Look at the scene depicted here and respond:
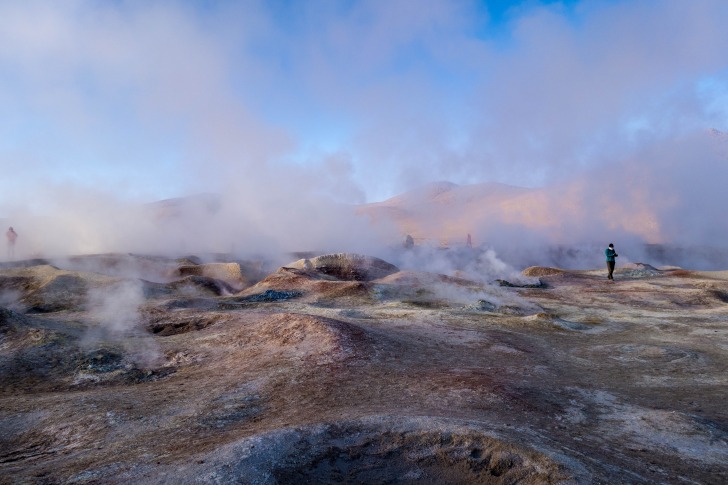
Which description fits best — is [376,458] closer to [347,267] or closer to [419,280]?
[419,280]

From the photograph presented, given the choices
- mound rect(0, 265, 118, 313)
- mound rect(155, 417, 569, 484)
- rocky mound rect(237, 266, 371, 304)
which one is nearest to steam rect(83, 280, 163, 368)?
mound rect(0, 265, 118, 313)

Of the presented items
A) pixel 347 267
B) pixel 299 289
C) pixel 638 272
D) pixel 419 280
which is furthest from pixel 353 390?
pixel 638 272

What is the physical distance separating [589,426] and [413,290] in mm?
12633

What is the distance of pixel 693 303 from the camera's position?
59.2ft

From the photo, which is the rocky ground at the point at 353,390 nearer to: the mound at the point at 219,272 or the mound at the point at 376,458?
the mound at the point at 376,458

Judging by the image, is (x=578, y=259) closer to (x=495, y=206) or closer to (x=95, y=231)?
(x=495, y=206)

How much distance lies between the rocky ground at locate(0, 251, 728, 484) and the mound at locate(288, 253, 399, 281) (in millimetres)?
6454

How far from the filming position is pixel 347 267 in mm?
24688

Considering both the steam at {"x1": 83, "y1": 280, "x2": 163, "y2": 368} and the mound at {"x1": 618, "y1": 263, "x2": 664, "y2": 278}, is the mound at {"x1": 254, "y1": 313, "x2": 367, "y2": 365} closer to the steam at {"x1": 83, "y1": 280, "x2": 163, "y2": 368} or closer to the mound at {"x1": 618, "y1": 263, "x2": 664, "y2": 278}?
the steam at {"x1": 83, "y1": 280, "x2": 163, "y2": 368}

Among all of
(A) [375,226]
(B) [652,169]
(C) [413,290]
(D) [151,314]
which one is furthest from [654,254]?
(D) [151,314]

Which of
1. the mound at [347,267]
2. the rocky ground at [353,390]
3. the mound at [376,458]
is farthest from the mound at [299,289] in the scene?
the mound at [376,458]

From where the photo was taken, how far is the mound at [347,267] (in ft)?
79.2

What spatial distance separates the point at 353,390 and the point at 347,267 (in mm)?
17448

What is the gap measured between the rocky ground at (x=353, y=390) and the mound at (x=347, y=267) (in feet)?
21.2
